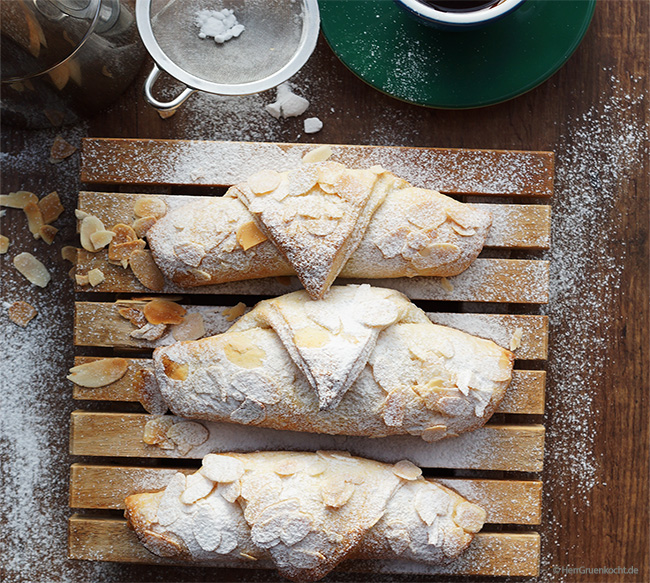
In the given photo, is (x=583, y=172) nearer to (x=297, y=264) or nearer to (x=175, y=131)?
(x=297, y=264)

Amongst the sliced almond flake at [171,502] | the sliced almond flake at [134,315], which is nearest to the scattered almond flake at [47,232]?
the sliced almond flake at [134,315]

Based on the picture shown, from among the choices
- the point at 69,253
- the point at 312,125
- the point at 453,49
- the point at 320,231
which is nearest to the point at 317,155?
the point at 312,125

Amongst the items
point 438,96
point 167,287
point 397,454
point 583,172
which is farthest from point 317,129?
point 397,454

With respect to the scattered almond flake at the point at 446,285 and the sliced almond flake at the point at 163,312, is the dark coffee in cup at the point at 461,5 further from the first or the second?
the sliced almond flake at the point at 163,312

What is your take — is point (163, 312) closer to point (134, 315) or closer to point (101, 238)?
point (134, 315)

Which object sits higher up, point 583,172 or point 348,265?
point 583,172
